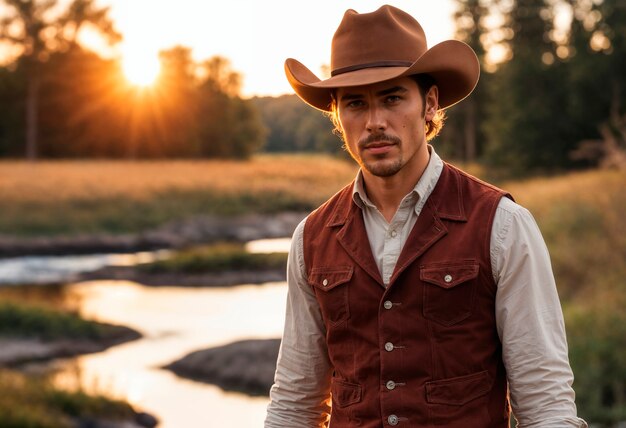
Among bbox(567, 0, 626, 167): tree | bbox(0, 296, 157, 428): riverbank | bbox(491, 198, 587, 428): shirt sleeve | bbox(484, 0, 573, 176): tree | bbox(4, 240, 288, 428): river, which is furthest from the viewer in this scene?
bbox(484, 0, 573, 176): tree

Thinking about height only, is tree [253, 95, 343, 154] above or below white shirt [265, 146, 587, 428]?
above

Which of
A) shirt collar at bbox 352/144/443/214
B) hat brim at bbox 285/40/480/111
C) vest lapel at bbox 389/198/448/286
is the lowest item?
vest lapel at bbox 389/198/448/286

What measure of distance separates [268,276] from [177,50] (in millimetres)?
38924

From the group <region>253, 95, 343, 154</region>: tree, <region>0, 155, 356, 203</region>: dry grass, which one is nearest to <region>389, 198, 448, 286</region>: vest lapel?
<region>0, 155, 356, 203</region>: dry grass

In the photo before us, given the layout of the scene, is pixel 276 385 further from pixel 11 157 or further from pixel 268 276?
pixel 11 157

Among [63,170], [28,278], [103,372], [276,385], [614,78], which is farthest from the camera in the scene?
[63,170]

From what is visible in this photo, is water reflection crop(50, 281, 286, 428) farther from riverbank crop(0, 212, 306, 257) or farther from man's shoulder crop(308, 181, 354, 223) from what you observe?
man's shoulder crop(308, 181, 354, 223)

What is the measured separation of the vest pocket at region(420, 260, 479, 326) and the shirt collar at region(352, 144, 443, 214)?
18 centimetres

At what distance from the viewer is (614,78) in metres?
32.7

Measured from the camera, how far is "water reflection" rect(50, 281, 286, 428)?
1155 centimetres

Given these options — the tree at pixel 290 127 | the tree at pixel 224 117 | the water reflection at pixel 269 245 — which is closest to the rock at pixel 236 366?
the water reflection at pixel 269 245

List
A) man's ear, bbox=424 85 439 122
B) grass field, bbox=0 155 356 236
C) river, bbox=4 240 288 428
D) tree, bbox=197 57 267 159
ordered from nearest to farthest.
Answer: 1. man's ear, bbox=424 85 439 122
2. river, bbox=4 240 288 428
3. grass field, bbox=0 155 356 236
4. tree, bbox=197 57 267 159

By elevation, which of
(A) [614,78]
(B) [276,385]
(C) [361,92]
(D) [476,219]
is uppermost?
(A) [614,78]

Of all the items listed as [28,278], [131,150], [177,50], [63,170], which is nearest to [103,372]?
[28,278]
